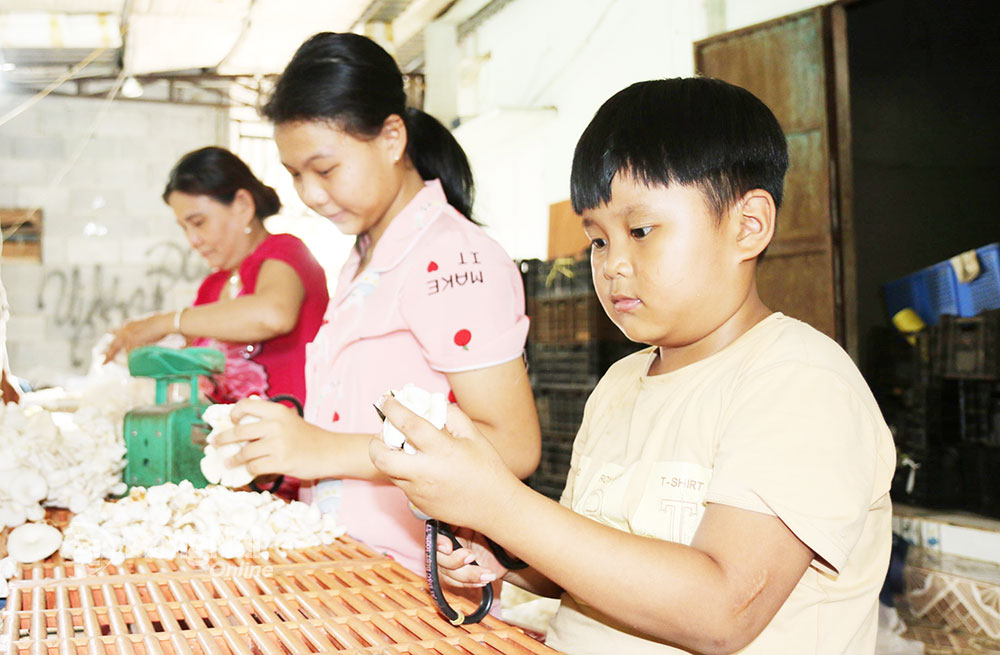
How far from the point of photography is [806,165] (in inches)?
149

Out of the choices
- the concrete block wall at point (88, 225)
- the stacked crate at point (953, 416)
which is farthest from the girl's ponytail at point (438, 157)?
the concrete block wall at point (88, 225)

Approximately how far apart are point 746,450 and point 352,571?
524mm

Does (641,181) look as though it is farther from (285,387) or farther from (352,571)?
(285,387)

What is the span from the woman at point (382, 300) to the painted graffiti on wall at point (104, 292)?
7988mm

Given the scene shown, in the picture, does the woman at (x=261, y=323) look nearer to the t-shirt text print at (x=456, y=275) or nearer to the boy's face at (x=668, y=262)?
the t-shirt text print at (x=456, y=275)

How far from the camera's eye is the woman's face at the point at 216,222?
2559 millimetres

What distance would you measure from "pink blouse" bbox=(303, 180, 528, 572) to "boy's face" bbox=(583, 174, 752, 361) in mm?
396

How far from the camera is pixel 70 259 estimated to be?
8.65 meters

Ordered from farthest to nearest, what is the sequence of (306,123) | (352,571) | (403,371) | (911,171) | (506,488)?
(911,171) < (306,123) < (403,371) < (352,571) < (506,488)

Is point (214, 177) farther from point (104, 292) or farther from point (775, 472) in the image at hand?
point (104, 292)

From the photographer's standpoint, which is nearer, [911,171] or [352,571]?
[352,571]

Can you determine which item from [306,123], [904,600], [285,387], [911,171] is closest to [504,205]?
[911,171]

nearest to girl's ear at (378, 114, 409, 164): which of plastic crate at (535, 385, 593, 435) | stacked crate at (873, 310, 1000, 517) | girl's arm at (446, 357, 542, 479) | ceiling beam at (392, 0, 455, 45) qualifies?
girl's arm at (446, 357, 542, 479)

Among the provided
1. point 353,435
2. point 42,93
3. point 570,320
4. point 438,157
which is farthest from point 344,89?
point 42,93
